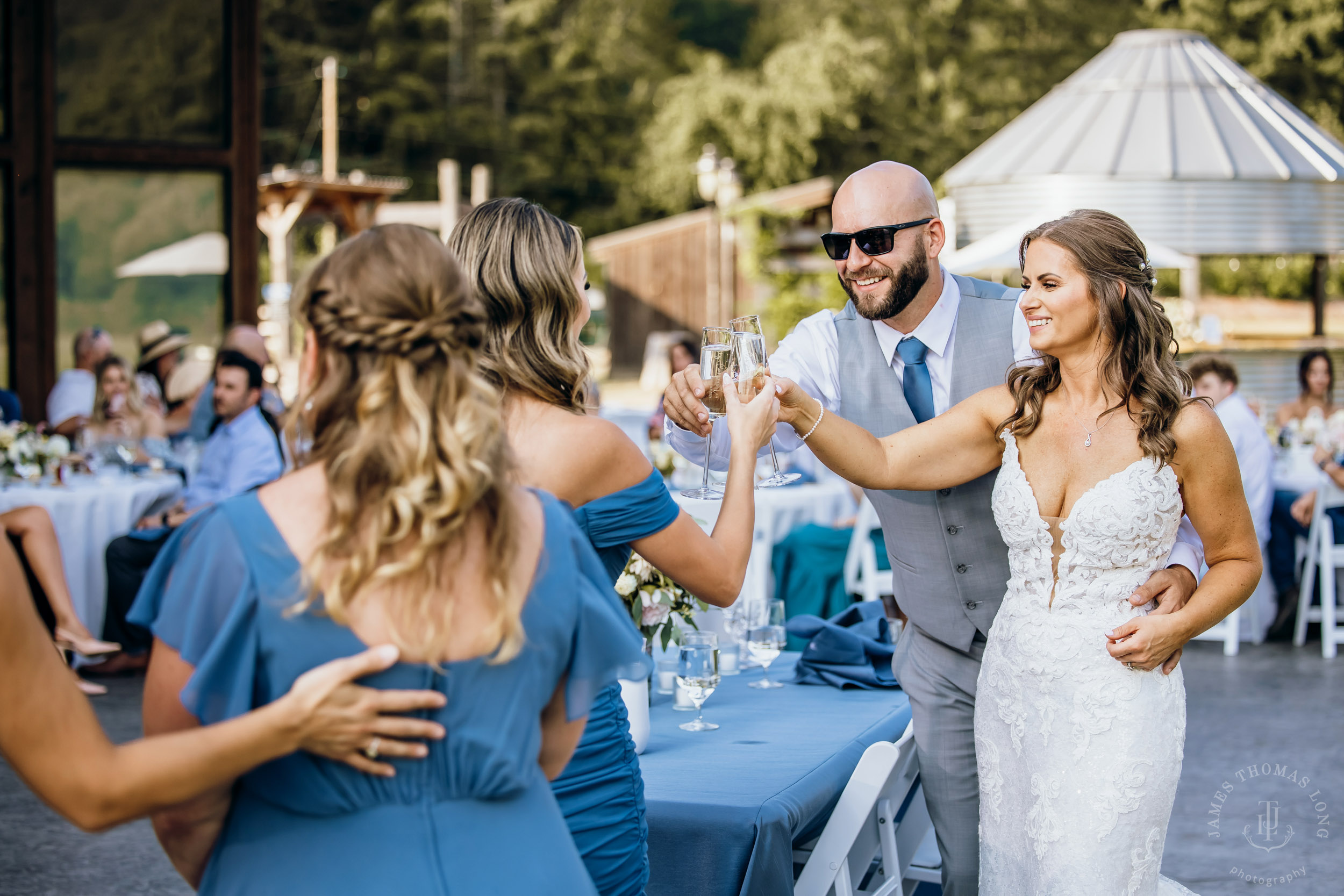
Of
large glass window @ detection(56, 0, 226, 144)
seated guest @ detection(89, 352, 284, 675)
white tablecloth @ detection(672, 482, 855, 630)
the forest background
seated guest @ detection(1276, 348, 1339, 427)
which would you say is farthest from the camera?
the forest background

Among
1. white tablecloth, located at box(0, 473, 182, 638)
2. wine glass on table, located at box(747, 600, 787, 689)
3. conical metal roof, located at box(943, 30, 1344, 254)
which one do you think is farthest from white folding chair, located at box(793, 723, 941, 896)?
conical metal roof, located at box(943, 30, 1344, 254)

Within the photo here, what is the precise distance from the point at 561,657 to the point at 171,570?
50 cm

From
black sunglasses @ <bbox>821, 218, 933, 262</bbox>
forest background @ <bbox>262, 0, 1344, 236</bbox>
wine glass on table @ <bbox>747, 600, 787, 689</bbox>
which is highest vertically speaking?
forest background @ <bbox>262, 0, 1344, 236</bbox>

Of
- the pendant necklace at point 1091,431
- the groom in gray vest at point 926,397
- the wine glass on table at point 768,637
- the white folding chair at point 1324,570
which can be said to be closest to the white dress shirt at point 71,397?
the wine glass on table at point 768,637

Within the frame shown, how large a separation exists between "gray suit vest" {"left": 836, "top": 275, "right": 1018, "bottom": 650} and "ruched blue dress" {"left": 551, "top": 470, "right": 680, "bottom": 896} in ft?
3.51

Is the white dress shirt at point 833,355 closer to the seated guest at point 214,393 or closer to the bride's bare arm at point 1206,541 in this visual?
the bride's bare arm at point 1206,541

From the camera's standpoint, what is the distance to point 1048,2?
32.9 metres

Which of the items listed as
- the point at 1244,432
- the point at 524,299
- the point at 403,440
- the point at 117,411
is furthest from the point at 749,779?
the point at 117,411

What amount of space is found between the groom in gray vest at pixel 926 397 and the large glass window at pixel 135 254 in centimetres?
916

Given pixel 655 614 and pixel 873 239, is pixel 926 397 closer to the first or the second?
pixel 873 239

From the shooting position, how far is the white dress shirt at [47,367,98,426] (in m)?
9.27

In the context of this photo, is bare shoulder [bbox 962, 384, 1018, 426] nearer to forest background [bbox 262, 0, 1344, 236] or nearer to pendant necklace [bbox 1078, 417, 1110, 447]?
pendant necklace [bbox 1078, 417, 1110, 447]

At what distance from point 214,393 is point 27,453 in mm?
1236

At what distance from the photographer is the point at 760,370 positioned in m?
2.65
